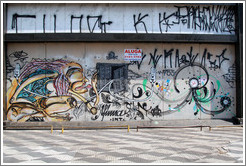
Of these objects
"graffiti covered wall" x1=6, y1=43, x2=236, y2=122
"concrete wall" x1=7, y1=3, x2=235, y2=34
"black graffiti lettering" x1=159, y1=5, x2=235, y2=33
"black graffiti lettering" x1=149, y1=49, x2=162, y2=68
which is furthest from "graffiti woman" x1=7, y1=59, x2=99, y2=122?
"black graffiti lettering" x1=159, y1=5, x2=235, y2=33

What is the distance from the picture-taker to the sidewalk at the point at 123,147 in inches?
336

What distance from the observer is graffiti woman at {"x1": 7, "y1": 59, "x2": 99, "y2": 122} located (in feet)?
53.2

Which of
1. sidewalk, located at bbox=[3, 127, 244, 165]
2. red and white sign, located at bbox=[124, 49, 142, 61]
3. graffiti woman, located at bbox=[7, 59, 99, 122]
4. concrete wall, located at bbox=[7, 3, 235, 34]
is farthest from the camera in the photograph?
red and white sign, located at bbox=[124, 49, 142, 61]

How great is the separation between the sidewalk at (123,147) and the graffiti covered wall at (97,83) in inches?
81.9

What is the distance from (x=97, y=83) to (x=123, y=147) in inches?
259

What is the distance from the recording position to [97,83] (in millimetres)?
16281

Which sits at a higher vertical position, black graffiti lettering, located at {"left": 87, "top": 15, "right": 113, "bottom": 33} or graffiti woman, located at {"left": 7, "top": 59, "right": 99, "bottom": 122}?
black graffiti lettering, located at {"left": 87, "top": 15, "right": 113, "bottom": 33}

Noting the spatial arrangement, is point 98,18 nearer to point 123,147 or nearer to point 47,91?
point 47,91

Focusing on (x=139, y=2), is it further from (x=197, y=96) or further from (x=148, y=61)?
(x=197, y=96)

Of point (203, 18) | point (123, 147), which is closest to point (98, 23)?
point (203, 18)

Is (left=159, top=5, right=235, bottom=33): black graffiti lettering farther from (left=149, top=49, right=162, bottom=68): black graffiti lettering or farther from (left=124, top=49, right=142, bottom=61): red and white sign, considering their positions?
(left=124, top=49, right=142, bottom=61): red and white sign

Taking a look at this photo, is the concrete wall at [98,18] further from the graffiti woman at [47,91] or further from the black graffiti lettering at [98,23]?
the graffiti woman at [47,91]

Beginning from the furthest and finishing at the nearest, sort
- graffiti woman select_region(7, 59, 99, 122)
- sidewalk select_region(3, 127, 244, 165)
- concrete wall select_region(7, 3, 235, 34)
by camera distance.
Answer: graffiti woman select_region(7, 59, 99, 122)
concrete wall select_region(7, 3, 235, 34)
sidewalk select_region(3, 127, 244, 165)

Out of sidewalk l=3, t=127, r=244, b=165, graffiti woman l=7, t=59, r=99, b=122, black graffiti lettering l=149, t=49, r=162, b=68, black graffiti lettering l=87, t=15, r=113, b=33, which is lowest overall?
sidewalk l=3, t=127, r=244, b=165
